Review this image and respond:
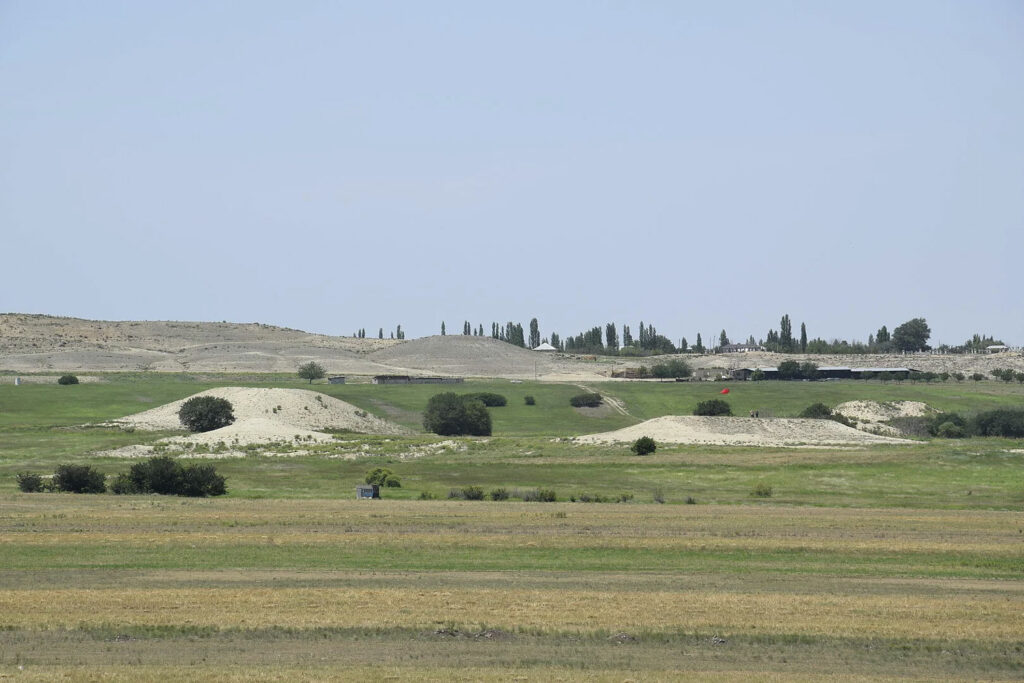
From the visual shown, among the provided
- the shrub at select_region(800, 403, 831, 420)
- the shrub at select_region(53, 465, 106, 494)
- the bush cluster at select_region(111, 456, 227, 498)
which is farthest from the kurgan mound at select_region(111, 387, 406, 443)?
the shrub at select_region(53, 465, 106, 494)

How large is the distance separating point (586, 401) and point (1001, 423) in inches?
1709

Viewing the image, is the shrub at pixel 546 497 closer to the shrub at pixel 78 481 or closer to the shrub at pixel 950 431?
the shrub at pixel 78 481

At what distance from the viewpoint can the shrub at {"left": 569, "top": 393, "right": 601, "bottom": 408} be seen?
124312mm

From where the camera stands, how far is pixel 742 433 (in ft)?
293

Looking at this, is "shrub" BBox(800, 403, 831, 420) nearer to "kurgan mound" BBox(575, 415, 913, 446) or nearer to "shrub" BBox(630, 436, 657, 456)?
"kurgan mound" BBox(575, 415, 913, 446)

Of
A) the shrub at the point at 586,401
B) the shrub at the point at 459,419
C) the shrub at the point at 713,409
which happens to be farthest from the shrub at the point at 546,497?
the shrub at the point at 586,401

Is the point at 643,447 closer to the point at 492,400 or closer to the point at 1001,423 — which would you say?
the point at 1001,423

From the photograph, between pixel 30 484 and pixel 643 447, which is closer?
pixel 30 484

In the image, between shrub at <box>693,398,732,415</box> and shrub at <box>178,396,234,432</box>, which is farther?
shrub at <box>693,398,732,415</box>

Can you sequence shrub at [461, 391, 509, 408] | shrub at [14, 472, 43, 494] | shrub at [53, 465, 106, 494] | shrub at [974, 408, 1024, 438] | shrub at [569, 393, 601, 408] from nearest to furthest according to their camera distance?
shrub at [14, 472, 43, 494] → shrub at [53, 465, 106, 494] → shrub at [974, 408, 1024, 438] → shrub at [461, 391, 509, 408] → shrub at [569, 393, 601, 408]

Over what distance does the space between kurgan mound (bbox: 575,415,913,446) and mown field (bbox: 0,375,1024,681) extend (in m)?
24.3

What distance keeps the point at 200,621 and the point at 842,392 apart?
115 metres

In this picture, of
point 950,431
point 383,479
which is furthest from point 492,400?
point 383,479

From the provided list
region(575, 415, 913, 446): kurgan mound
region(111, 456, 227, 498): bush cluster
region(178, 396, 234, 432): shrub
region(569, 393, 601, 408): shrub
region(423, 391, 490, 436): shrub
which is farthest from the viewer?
region(569, 393, 601, 408): shrub
